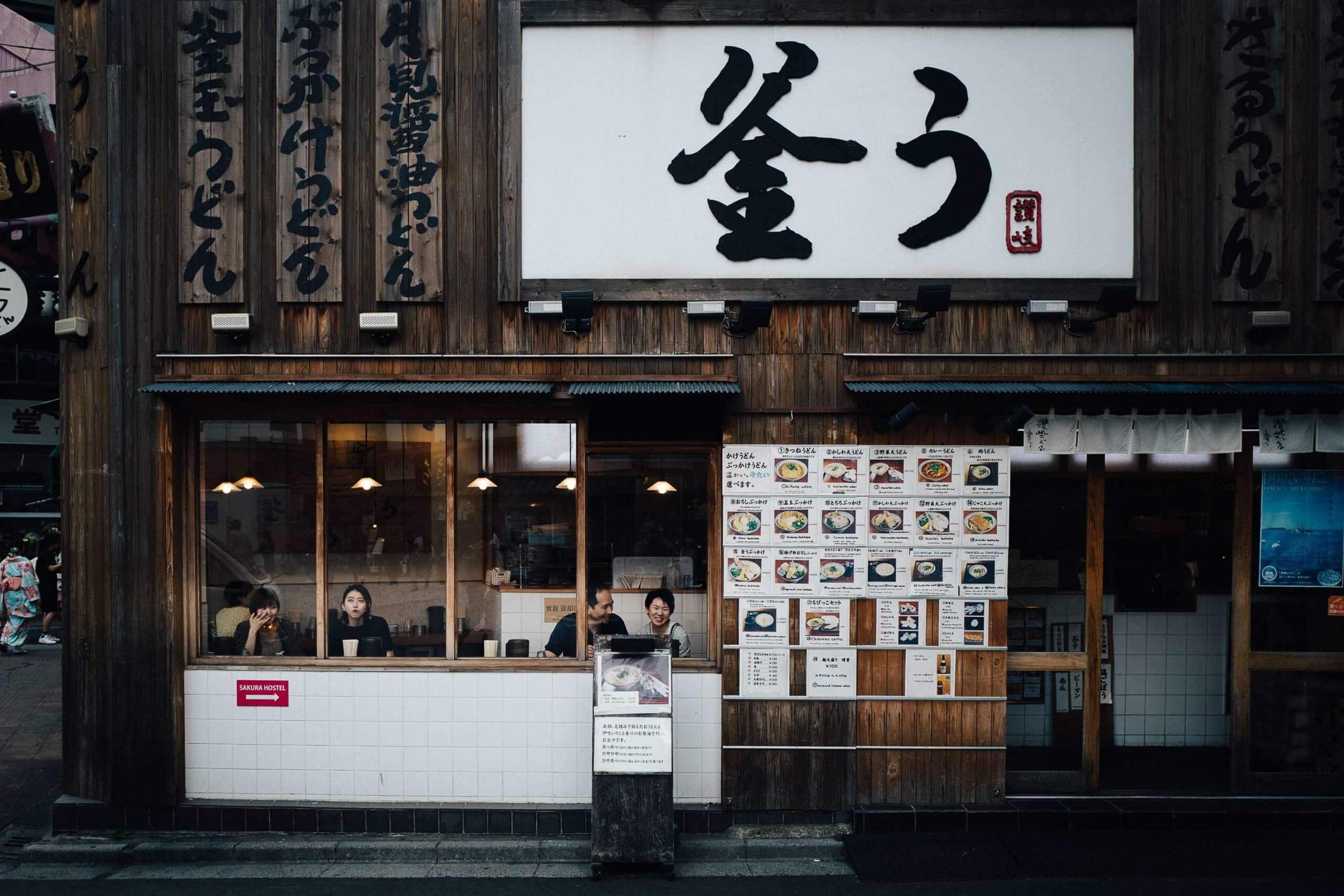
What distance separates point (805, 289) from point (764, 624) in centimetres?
311

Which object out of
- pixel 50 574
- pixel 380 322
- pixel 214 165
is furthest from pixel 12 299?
pixel 50 574

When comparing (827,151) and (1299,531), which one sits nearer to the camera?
(827,151)

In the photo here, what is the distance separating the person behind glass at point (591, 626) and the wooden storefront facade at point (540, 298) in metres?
1.04

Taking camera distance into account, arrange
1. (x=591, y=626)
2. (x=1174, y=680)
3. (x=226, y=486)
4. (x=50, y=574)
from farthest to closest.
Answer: (x=50, y=574) < (x=1174, y=680) < (x=226, y=486) < (x=591, y=626)

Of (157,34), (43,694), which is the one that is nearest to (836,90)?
→ (157,34)

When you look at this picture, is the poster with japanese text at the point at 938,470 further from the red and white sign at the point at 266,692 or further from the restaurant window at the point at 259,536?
the red and white sign at the point at 266,692

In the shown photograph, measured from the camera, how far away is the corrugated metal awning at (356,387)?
689 centimetres

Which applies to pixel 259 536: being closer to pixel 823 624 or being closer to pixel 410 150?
pixel 410 150

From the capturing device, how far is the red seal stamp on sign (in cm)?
721

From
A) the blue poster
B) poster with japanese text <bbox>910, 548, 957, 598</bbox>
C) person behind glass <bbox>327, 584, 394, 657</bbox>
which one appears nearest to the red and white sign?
person behind glass <bbox>327, 584, 394, 657</bbox>

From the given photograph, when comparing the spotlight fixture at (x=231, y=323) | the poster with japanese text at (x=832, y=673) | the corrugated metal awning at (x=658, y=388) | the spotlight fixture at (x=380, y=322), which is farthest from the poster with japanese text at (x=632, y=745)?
the spotlight fixture at (x=231, y=323)

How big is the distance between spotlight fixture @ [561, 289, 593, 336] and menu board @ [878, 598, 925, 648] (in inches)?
147

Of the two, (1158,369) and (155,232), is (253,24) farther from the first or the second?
(1158,369)

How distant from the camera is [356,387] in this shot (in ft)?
22.6
